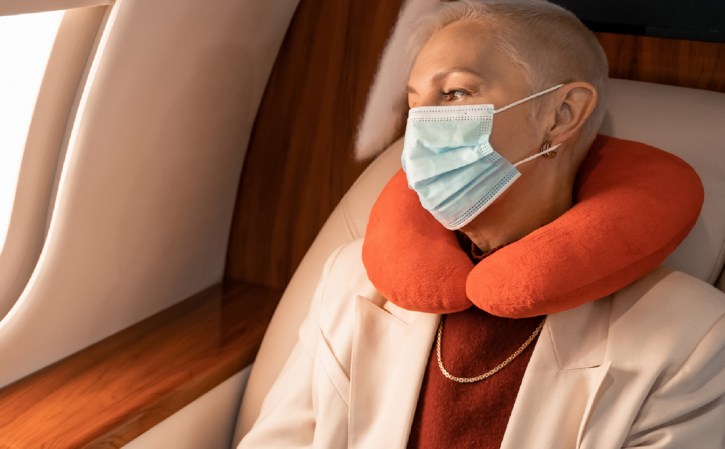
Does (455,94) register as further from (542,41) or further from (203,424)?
(203,424)

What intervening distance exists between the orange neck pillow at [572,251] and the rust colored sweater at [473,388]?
0.19ft

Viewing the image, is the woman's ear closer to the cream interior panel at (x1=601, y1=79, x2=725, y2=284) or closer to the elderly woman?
the elderly woman

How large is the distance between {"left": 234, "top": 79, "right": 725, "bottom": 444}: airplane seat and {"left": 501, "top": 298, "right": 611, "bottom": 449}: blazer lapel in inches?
9.6

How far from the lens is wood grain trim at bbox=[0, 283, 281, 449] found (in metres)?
1.55

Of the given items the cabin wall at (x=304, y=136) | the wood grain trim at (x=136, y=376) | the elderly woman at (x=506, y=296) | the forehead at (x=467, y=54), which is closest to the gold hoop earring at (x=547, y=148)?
the elderly woman at (x=506, y=296)

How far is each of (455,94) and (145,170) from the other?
2.10 feet

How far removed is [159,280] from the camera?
1984mm

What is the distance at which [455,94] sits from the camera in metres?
1.47

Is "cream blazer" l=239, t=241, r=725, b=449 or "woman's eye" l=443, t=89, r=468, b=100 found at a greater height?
"woman's eye" l=443, t=89, r=468, b=100

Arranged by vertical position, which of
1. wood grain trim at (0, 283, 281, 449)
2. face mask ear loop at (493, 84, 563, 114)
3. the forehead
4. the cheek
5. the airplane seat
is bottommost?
wood grain trim at (0, 283, 281, 449)

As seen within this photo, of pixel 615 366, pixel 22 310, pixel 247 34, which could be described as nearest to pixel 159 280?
pixel 22 310

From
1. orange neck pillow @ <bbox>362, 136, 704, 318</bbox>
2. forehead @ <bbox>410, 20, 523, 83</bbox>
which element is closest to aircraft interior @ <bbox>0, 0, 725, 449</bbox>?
orange neck pillow @ <bbox>362, 136, 704, 318</bbox>

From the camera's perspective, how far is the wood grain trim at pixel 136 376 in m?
1.55

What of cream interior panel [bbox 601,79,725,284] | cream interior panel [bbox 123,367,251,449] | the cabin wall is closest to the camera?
cream interior panel [bbox 601,79,725,284]
